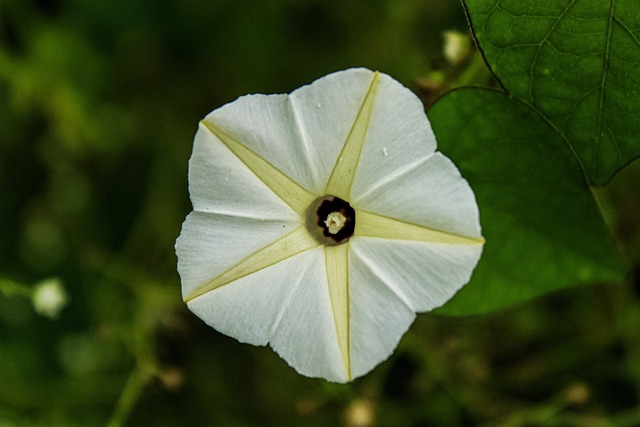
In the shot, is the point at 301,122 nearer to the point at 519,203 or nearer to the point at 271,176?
the point at 271,176

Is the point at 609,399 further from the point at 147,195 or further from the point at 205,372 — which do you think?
Answer: the point at 147,195

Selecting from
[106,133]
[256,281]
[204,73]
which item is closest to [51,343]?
[106,133]

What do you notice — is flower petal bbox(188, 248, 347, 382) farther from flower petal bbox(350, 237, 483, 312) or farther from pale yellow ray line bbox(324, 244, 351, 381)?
flower petal bbox(350, 237, 483, 312)

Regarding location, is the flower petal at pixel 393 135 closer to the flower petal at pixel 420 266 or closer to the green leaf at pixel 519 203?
the flower petal at pixel 420 266

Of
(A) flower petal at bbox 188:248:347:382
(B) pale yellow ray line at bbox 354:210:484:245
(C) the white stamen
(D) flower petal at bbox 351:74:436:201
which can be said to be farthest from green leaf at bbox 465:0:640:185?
(A) flower petal at bbox 188:248:347:382

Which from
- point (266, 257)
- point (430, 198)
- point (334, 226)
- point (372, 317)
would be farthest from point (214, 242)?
point (430, 198)

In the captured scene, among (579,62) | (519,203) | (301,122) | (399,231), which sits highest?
(301,122)
